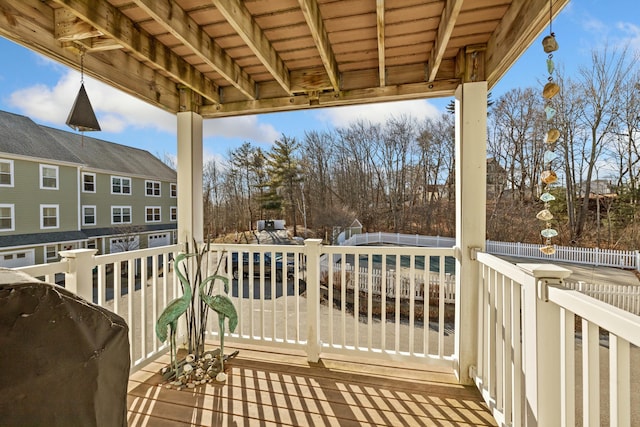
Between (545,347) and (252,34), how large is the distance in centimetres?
220

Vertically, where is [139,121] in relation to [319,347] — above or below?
above

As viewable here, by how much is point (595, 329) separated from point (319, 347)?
6.31ft

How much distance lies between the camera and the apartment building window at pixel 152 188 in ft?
45.0

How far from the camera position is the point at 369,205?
1222 cm

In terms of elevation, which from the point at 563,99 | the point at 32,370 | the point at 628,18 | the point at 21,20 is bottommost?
the point at 32,370

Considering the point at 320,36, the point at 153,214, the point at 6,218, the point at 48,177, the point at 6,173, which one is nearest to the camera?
the point at 320,36

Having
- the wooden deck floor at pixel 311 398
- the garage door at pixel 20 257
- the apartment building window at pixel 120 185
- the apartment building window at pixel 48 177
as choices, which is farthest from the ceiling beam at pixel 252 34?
the apartment building window at pixel 120 185

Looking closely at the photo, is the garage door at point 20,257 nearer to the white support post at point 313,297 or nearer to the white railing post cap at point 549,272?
the white support post at point 313,297

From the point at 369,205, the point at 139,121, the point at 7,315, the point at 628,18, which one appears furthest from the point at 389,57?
the point at 139,121

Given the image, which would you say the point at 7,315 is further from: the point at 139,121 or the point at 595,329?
the point at 139,121

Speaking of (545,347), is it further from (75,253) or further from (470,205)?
(75,253)

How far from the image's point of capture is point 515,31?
165cm

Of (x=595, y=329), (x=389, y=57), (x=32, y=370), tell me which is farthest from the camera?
(x=389, y=57)

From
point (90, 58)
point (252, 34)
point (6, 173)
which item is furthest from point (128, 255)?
point (6, 173)
